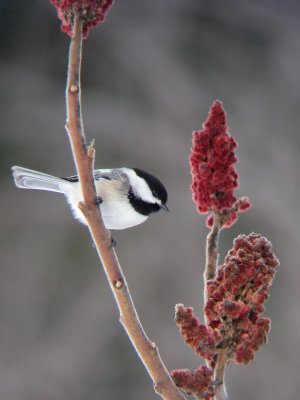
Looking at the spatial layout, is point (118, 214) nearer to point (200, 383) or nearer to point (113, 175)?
point (113, 175)

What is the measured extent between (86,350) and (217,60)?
1193 millimetres

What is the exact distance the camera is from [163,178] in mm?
1936

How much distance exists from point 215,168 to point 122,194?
0.54m

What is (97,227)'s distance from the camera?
1.44ft

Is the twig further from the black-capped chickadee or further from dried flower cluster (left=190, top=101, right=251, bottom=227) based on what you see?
the black-capped chickadee

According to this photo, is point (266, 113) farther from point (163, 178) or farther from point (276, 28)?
point (163, 178)

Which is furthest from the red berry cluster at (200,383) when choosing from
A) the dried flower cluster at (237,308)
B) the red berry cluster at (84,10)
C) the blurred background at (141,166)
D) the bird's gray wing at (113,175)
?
the blurred background at (141,166)

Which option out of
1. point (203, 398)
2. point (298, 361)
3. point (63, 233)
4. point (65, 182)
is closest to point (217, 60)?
point (63, 233)

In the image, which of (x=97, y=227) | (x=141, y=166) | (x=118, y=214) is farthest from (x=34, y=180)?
(x=141, y=166)

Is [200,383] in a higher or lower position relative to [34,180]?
lower

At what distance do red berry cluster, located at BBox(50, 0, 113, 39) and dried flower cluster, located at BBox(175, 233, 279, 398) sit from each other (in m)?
0.20

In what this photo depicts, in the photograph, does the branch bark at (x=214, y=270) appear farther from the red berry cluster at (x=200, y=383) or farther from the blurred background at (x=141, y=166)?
the blurred background at (x=141, y=166)

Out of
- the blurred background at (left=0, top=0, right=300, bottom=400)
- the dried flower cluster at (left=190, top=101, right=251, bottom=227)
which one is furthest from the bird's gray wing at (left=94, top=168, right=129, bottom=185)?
the blurred background at (left=0, top=0, right=300, bottom=400)

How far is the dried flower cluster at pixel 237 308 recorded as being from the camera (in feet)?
1.33
